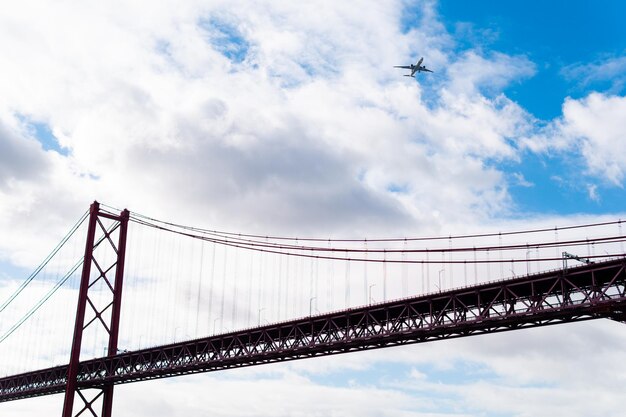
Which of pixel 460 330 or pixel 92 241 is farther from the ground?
pixel 92 241

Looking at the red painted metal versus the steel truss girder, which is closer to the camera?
the steel truss girder

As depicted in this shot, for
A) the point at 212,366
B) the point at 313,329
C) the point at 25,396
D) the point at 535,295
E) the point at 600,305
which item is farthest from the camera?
the point at 25,396

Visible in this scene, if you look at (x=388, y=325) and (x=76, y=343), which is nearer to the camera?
(x=388, y=325)

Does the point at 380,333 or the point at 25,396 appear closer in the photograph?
the point at 380,333

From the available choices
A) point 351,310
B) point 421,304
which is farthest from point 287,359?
point 421,304

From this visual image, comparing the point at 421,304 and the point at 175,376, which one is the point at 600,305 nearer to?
the point at 421,304

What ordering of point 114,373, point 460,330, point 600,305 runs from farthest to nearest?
point 114,373 → point 460,330 → point 600,305

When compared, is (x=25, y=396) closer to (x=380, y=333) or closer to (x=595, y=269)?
(x=380, y=333)

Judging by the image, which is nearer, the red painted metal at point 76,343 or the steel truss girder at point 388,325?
the steel truss girder at point 388,325
